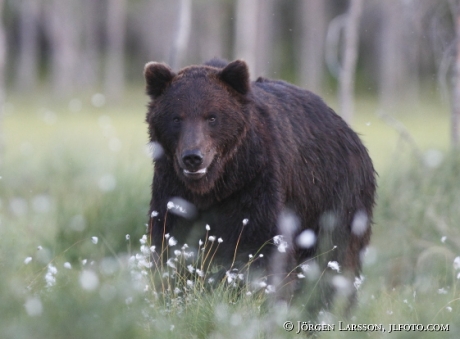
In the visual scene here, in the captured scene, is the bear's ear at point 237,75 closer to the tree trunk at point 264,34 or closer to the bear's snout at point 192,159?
the bear's snout at point 192,159

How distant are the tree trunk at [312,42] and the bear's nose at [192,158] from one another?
130 ft

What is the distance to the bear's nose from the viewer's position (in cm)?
483

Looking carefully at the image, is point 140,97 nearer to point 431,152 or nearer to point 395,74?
point 395,74

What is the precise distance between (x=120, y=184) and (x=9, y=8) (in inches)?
1804

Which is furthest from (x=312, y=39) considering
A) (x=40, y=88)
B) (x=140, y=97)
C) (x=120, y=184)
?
(x=120, y=184)

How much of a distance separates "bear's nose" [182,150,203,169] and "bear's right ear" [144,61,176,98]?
0.76 m

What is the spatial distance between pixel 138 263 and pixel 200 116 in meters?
1.19

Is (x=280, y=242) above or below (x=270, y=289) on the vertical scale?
above

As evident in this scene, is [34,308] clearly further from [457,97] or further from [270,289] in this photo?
[457,97]

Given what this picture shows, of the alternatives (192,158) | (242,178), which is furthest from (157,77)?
(242,178)

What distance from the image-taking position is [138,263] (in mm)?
4527

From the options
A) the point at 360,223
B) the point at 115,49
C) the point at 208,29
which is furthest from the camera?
the point at 208,29

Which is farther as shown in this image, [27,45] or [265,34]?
[27,45]

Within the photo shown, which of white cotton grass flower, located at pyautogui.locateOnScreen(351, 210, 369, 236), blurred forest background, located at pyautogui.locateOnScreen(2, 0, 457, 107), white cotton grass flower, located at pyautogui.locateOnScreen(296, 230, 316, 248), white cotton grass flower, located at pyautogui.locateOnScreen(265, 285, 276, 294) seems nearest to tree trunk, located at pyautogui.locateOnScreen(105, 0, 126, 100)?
blurred forest background, located at pyautogui.locateOnScreen(2, 0, 457, 107)
